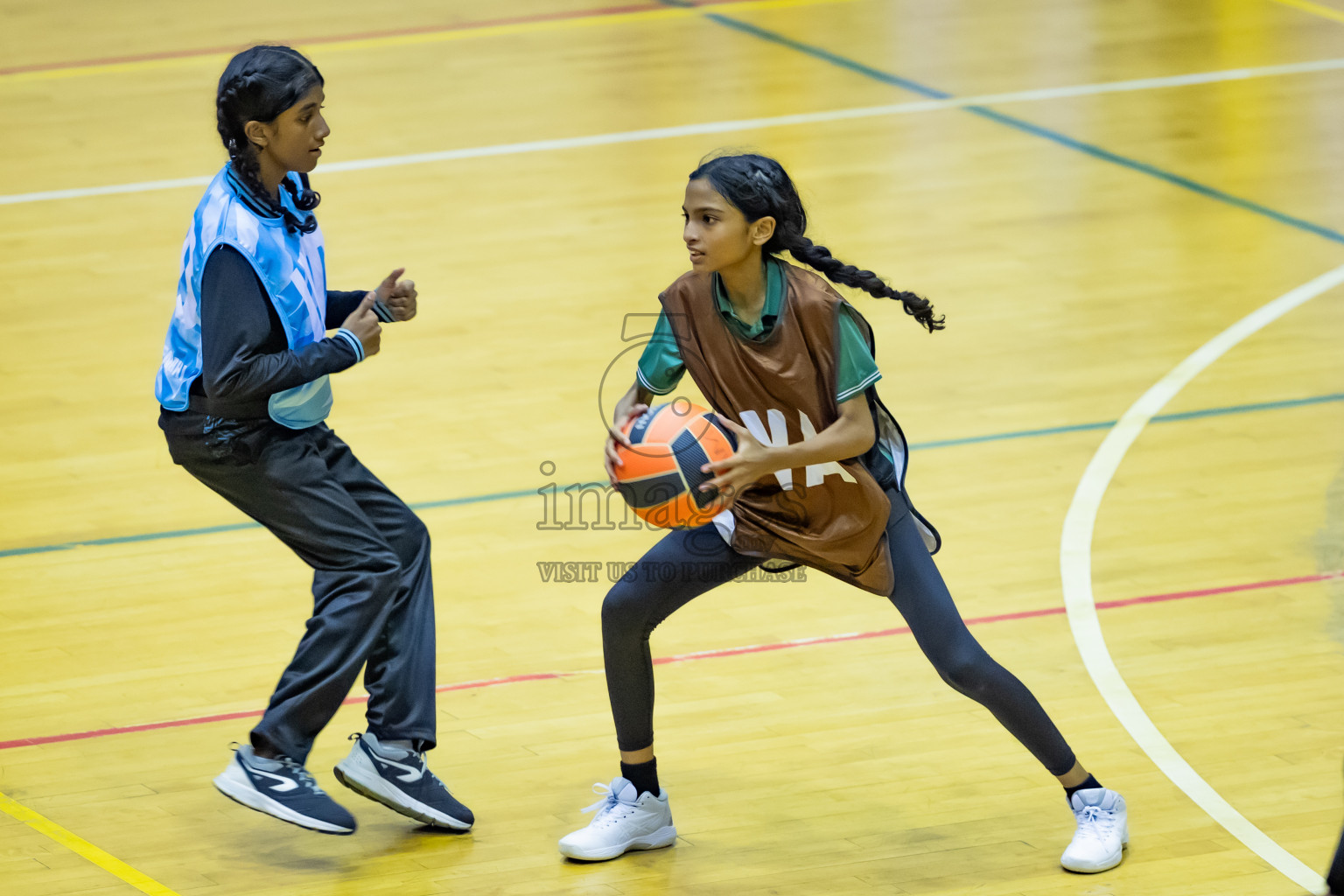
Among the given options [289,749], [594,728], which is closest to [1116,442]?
[594,728]

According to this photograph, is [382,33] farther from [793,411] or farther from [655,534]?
[793,411]

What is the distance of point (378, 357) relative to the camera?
8.05 m

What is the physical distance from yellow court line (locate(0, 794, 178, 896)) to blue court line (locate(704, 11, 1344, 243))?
675 cm

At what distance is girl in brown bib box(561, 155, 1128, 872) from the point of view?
411 centimetres

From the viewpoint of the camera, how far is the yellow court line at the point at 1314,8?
525 inches

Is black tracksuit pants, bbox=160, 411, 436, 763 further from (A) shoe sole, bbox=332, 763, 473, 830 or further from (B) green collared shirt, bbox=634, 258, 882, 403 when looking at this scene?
(B) green collared shirt, bbox=634, 258, 882, 403

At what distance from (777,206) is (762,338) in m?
0.29

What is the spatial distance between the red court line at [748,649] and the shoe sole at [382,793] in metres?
0.88

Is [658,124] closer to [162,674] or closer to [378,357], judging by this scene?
[378,357]

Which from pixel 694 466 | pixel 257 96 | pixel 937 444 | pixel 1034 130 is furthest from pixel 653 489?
pixel 1034 130

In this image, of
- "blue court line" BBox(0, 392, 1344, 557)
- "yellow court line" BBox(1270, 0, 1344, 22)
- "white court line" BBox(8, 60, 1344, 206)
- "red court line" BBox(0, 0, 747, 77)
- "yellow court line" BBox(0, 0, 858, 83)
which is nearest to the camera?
"blue court line" BBox(0, 392, 1344, 557)

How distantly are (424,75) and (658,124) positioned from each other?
2.02 metres

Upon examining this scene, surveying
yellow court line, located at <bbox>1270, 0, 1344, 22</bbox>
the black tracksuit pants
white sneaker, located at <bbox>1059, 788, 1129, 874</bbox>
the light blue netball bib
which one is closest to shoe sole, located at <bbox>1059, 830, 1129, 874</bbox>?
white sneaker, located at <bbox>1059, 788, 1129, 874</bbox>

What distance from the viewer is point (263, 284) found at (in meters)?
4.18
